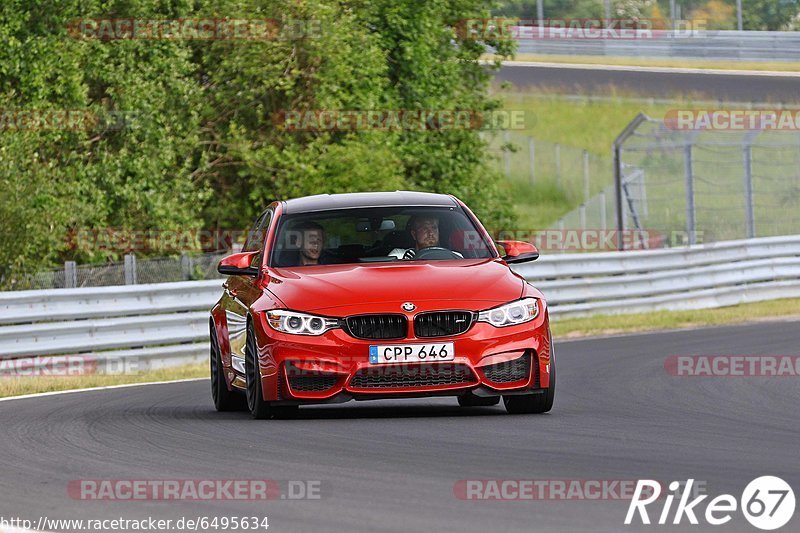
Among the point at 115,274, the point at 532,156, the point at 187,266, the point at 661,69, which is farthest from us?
the point at 661,69

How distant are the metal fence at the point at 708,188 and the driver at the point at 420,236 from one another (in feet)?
47.2

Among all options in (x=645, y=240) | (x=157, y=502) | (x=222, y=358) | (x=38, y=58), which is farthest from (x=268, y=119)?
(x=157, y=502)

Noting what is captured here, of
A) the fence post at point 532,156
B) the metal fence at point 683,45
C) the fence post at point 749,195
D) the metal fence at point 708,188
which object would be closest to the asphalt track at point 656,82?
the metal fence at point 683,45

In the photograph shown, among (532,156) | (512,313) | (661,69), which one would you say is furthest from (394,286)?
(661,69)

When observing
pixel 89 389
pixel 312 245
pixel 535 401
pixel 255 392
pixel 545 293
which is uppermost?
pixel 312 245

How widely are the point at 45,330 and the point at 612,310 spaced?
9.52 metres

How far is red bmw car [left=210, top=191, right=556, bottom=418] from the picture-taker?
392 inches

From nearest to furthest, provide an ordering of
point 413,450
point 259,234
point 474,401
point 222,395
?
point 413,450, point 474,401, point 222,395, point 259,234

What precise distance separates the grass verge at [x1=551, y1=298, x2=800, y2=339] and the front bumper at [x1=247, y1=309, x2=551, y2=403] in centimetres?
1154

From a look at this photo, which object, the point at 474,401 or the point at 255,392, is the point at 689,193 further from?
the point at 255,392

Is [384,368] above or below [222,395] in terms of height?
above

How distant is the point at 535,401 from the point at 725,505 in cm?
406

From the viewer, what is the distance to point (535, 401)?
10.5 m

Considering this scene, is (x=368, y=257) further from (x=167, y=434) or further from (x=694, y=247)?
(x=694, y=247)
